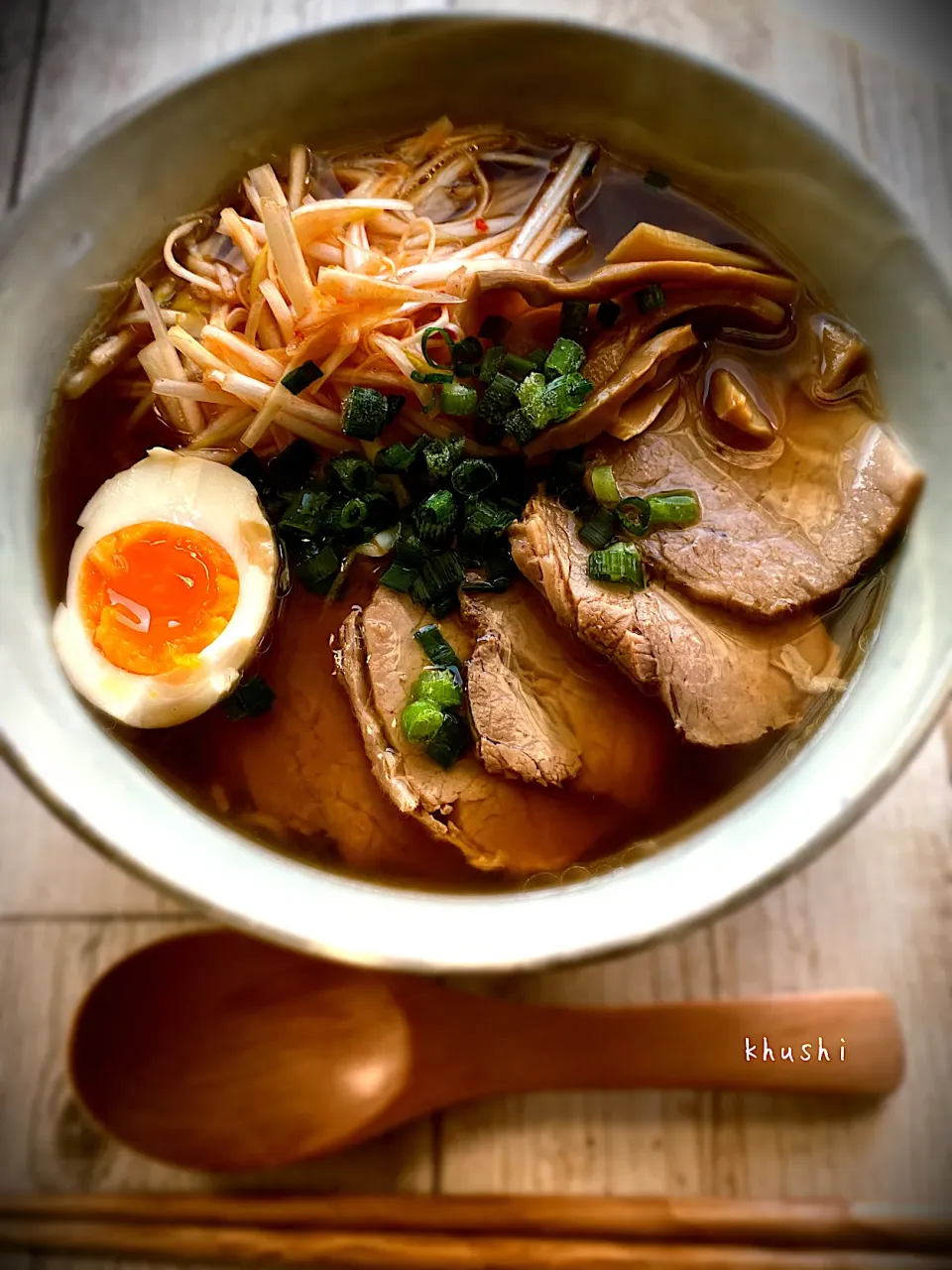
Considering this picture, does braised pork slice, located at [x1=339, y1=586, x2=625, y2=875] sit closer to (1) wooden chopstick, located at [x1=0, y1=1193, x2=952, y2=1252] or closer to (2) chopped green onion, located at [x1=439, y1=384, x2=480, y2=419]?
(2) chopped green onion, located at [x1=439, y1=384, x2=480, y2=419]

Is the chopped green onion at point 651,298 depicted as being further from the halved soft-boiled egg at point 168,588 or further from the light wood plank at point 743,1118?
the light wood plank at point 743,1118

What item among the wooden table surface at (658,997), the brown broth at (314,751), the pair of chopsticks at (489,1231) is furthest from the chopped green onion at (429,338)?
the pair of chopsticks at (489,1231)

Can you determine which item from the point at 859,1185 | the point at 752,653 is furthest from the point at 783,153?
the point at 859,1185

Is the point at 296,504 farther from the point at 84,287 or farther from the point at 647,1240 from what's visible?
the point at 647,1240

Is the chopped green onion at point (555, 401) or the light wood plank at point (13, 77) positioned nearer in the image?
the chopped green onion at point (555, 401)

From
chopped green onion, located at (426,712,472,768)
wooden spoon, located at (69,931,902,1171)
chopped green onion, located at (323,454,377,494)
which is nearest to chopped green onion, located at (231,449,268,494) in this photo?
chopped green onion, located at (323,454,377,494)

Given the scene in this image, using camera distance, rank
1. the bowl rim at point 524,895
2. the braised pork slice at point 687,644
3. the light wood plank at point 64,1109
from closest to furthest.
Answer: the bowl rim at point 524,895
the braised pork slice at point 687,644
the light wood plank at point 64,1109

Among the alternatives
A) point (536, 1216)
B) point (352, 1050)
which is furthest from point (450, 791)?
point (536, 1216)
